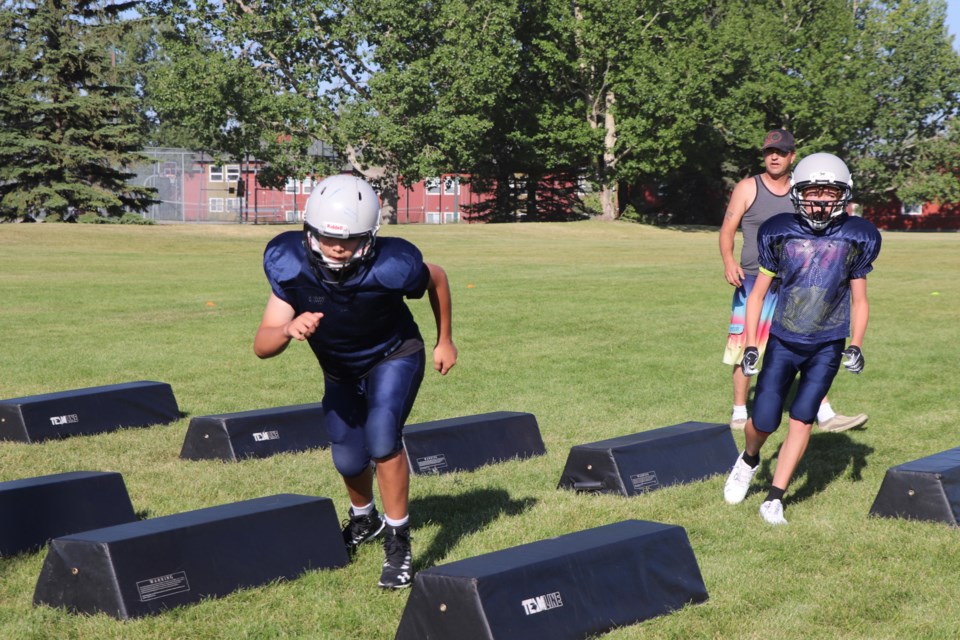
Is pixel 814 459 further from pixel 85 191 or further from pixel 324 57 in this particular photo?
pixel 324 57

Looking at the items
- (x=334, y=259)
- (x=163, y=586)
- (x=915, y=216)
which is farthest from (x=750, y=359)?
(x=915, y=216)

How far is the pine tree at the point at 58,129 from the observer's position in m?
46.0

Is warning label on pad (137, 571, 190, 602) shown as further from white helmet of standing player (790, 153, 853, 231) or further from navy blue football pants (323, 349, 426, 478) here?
white helmet of standing player (790, 153, 853, 231)

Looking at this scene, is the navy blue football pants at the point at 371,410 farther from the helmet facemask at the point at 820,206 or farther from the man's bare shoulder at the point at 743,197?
the man's bare shoulder at the point at 743,197

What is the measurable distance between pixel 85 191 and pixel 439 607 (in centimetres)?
4539

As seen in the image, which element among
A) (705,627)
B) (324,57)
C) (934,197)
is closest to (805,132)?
(934,197)

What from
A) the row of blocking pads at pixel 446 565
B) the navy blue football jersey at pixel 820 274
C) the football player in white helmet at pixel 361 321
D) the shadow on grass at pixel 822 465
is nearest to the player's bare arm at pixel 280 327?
the football player in white helmet at pixel 361 321

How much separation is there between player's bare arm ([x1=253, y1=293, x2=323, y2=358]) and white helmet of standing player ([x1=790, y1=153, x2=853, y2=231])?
10.3 feet

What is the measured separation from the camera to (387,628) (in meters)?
4.79

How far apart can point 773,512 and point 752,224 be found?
10.3 feet

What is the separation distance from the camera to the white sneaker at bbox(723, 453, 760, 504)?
7.00m

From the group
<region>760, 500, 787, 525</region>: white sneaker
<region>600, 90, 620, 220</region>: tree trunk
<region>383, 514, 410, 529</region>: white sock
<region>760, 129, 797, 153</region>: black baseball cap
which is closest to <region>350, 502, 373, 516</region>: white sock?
<region>383, 514, 410, 529</region>: white sock

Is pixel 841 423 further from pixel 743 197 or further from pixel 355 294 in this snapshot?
pixel 355 294

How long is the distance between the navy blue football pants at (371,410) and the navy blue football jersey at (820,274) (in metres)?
2.47
